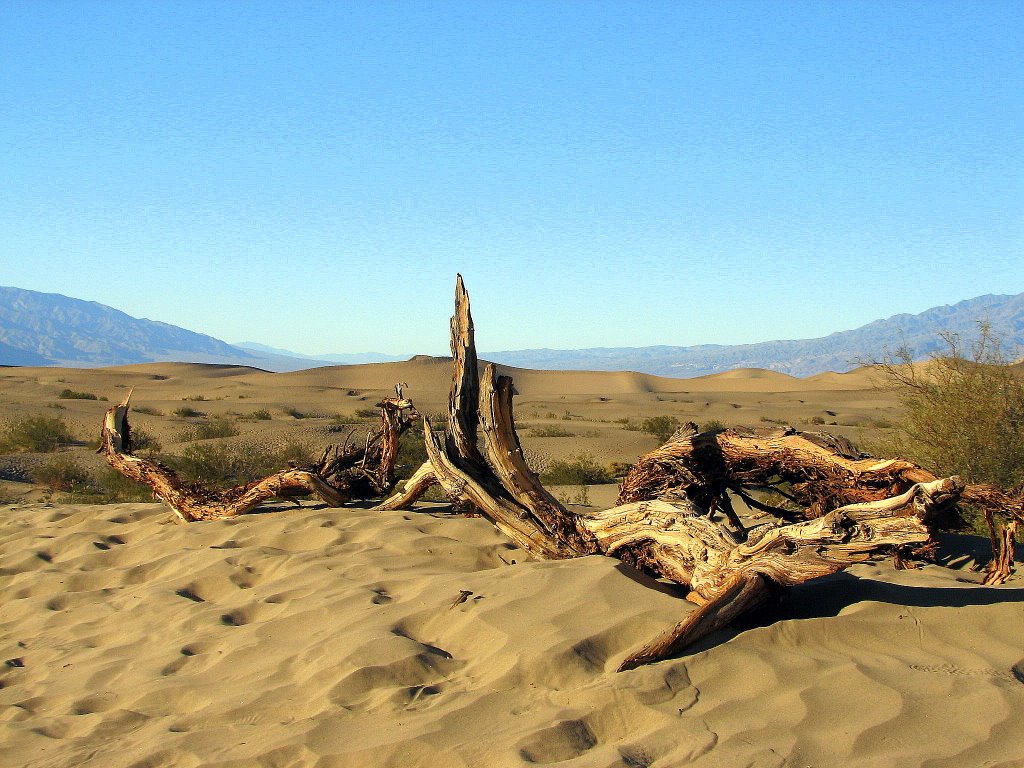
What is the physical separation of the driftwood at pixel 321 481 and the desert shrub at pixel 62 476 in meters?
4.71

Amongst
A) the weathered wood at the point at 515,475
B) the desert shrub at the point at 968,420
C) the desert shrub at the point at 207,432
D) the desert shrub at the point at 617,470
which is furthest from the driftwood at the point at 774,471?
the desert shrub at the point at 207,432

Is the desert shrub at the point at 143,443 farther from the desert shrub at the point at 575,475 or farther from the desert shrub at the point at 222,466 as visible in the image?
the desert shrub at the point at 575,475

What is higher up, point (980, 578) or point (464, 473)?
point (464, 473)

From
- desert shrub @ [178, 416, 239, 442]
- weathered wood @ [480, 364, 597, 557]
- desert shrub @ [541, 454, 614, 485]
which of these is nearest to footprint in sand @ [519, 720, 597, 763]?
weathered wood @ [480, 364, 597, 557]

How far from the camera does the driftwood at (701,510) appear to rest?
13.0 ft

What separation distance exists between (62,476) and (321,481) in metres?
6.88

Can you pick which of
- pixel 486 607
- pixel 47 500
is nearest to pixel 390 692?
pixel 486 607

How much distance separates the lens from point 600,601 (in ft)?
14.7

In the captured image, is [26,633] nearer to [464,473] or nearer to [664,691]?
[464,473]

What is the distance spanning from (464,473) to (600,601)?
189 centimetres

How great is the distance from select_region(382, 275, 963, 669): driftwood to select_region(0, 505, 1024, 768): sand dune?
8.7 inches

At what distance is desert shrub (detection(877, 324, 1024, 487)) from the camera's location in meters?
8.48

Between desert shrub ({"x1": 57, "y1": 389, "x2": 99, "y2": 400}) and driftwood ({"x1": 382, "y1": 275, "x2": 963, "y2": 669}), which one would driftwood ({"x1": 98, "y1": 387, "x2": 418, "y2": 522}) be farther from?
desert shrub ({"x1": 57, "y1": 389, "x2": 99, "y2": 400})

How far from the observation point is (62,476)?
13117 millimetres
